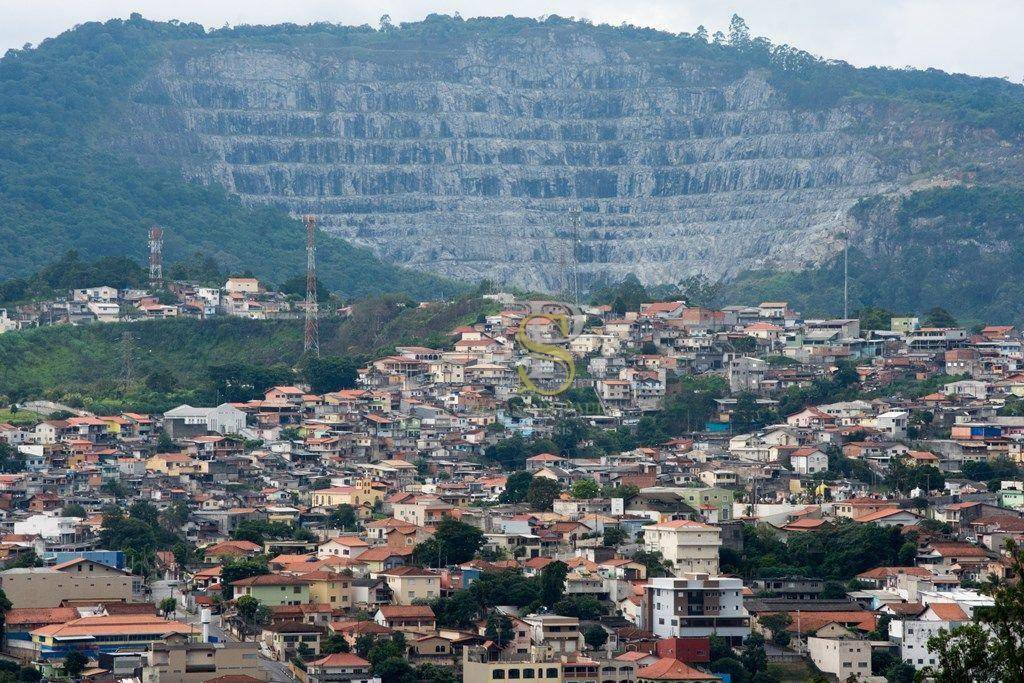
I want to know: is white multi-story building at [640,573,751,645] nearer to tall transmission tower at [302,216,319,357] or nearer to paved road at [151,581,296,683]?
paved road at [151,581,296,683]

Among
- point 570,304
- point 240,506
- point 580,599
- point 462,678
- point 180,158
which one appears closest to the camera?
point 462,678

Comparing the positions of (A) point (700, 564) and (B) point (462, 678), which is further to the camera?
(A) point (700, 564)

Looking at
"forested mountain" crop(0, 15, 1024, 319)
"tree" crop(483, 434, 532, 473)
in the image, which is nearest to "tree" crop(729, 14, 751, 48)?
"forested mountain" crop(0, 15, 1024, 319)

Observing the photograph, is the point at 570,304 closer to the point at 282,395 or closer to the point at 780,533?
the point at 282,395

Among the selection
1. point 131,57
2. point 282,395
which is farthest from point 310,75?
point 282,395

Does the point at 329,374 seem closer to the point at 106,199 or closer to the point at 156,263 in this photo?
the point at 156,263

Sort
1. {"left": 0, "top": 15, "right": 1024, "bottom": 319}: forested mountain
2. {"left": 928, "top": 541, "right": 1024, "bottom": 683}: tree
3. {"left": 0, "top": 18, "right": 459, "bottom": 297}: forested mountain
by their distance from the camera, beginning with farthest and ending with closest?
{"left": 0, "top": 15, "right": 1024, "bottom": 319}: forested mountain
{"left": 0, "top": 18, "right": 459, "bottom": 297}: forested mountain
{"left": 928, "top": 541, "right": 1024, "bottom": 683}: tree
